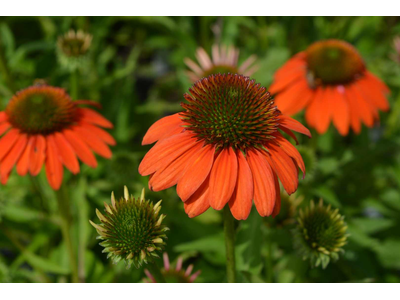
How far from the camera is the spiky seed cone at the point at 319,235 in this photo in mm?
1140

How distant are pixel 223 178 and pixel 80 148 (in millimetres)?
706

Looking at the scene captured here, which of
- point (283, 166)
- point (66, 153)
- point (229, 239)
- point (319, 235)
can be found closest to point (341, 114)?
point (319, 235)

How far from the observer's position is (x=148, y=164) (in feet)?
3.07

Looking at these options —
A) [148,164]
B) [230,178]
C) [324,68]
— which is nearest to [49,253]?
[148,164]

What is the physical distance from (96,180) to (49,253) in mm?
496

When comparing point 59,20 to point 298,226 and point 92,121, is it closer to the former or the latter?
point 92,121

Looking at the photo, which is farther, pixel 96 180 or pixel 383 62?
pixel 383 62

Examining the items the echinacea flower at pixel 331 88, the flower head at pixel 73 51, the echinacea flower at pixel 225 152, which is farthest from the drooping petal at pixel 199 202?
the flower head at pixel 73 51

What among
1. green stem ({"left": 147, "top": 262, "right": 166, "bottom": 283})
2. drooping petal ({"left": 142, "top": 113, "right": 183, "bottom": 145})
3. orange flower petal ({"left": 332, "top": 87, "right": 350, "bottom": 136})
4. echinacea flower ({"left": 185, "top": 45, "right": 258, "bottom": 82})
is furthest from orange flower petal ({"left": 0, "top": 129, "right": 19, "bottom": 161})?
orange flower petal ({"left": 332, "top": 87, "right": 350, "bottom": 136})

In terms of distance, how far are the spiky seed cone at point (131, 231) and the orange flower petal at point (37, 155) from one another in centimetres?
51

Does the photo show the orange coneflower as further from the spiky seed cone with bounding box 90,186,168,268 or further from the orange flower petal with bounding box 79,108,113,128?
the spiky seed cone with bounding box 90,186,168,268

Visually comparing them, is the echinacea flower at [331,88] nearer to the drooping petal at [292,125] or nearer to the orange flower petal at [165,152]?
the drooping petal at [292,125]

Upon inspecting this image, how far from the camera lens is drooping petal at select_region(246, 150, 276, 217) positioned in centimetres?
87

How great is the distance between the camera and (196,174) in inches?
35.2
